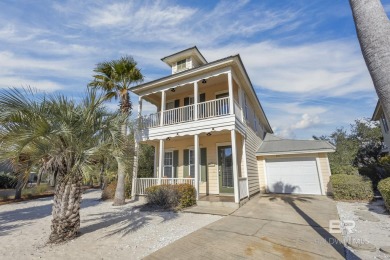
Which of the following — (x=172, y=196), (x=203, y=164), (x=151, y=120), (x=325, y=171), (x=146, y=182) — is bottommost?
(x=172, y=196)

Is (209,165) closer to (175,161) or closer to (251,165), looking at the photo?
(175,161)

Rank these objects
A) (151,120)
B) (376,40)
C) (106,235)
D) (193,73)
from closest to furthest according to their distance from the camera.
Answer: (376,40), (106,235), (193,73), (151,120)

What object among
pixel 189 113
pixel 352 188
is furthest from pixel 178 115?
pixel 352 188

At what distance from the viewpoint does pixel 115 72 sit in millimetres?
11039

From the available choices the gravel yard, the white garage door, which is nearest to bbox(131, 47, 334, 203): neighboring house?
the white garage door

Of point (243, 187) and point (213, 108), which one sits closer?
point (243, 187)

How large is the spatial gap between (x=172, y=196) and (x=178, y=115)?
15.5ft

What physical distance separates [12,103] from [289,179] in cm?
1372

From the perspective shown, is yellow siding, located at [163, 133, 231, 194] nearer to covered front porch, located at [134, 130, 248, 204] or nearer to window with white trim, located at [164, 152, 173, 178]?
covered front porch, located at [134, 130, 248, 204]

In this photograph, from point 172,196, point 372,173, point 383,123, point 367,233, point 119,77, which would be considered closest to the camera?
point 367,233

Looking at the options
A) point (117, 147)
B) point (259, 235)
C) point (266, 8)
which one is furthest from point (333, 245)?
point (266, 8)

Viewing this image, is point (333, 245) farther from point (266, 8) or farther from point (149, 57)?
point (149, 57)

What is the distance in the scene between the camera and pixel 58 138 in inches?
187

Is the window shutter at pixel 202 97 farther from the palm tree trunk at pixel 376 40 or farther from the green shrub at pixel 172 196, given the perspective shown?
the palm tree trunk at pixel 376 40
